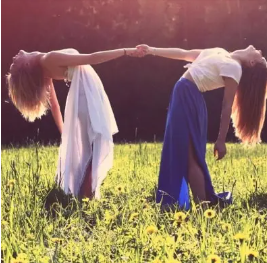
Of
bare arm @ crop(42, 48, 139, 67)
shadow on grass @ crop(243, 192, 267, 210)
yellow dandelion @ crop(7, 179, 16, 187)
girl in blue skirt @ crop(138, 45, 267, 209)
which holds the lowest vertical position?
shadow on grass @ crop(243, 192, 267, 210)

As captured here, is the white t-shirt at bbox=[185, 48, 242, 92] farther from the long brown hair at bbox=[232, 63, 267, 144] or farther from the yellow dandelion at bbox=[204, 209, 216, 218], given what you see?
the yellow dandelion at bbox=[204, 209, 216, 218]

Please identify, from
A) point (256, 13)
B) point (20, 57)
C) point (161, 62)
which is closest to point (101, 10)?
point (161, 62)

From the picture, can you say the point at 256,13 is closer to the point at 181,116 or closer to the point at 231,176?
the point at 231,176

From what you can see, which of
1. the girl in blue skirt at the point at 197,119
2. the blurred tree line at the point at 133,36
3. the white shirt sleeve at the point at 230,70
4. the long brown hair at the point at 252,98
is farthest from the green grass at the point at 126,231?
the blurred tree line at the point at 133,36

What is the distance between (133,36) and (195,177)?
3.40m

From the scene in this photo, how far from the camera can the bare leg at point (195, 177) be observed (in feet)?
10.1

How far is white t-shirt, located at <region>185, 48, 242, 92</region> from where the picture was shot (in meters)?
3.00

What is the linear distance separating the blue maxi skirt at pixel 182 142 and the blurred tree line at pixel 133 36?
137 centimetres

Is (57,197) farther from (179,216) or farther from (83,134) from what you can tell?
(179,216)

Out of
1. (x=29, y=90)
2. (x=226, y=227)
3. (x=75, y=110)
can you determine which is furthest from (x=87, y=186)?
(x=226, y=227)

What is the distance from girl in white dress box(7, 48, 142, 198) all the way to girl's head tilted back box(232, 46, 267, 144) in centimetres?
79

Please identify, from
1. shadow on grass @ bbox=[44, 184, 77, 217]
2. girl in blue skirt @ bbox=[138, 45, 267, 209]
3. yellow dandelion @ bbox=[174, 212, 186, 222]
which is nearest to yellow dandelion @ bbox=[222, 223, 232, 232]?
yellow dandelion @ bbox=[174, 212, 186, 222]

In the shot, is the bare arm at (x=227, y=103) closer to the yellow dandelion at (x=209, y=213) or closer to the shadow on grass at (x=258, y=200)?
the shadow on grass at (x=258, y=200)

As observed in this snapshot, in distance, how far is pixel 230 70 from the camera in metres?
3.00
